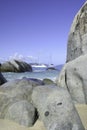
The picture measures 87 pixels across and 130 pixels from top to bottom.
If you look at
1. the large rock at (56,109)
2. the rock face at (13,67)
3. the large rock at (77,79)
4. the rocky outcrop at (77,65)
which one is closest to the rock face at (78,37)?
the rocky outcrop at (77,65)

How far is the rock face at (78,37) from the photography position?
10.3 meters

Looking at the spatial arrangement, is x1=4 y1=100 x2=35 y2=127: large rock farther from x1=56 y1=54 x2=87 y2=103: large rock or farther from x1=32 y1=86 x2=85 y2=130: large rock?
x1=56 y1=54 x2=87 y2=103: large rock

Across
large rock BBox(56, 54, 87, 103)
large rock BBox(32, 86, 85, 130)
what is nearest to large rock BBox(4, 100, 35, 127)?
large rock BBox(32, 86, 85, 130)

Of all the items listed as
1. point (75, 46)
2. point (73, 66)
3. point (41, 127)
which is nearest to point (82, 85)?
point (73, 66)

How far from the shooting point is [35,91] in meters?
6.88

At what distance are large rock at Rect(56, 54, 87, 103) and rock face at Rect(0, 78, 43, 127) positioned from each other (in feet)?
4.19

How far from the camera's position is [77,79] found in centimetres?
808

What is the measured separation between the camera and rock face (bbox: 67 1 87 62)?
10.3 metres

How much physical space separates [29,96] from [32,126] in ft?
3.60

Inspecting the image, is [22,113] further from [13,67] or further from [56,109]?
[13,67]

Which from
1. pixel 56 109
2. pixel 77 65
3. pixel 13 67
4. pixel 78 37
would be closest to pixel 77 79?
pixel 77 65

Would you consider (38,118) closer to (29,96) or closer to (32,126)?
(32,126)

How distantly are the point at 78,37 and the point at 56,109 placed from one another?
17.2ft

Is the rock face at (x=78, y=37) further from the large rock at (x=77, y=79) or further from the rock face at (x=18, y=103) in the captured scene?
the rock face at (x=18, y=103)
